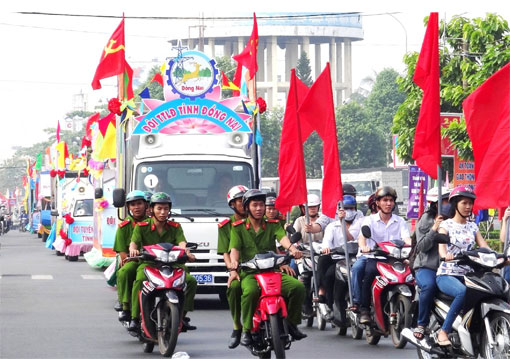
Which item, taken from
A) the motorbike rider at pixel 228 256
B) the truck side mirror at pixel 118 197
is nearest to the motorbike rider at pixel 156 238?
the motorbike rider at pixel 228 256

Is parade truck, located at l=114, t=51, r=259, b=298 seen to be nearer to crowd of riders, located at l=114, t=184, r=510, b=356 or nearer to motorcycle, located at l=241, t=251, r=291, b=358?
crowd of riders, located at l=114, t=184, r=510, b=356

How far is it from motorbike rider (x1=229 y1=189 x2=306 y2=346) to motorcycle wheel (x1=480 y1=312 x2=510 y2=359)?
1589 mm

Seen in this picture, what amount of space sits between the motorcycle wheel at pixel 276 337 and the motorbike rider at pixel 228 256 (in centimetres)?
53

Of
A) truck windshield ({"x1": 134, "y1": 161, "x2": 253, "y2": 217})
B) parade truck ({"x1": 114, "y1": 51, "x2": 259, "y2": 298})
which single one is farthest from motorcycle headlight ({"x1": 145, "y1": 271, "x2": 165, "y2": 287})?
truck windshield ({"x1": 134, "y1": 161, "x2": 253, "y2": 217})

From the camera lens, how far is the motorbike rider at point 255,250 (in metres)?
10.8

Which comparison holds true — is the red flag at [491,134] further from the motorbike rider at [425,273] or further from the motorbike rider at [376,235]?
the motorbike rider at [376,235]

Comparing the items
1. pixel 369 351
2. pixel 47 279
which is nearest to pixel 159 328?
pixel 369 351

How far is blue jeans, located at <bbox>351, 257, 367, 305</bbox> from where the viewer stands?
43.4 ft

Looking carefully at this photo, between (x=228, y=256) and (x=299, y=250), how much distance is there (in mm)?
982

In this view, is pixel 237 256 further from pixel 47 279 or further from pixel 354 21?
pixel 354 21

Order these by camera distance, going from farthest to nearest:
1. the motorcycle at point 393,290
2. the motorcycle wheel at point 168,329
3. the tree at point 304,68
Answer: the tree at point 304,68
the motorcycle at point 393,290
the motorcycle wheel at point 168,329

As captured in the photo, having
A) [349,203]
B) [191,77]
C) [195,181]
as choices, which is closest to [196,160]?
[195,181]

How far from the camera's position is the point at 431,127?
12.1 meters

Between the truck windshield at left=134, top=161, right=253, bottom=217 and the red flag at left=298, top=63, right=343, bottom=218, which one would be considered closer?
the red flag at left=298, top=63, right=343, bottom=218
